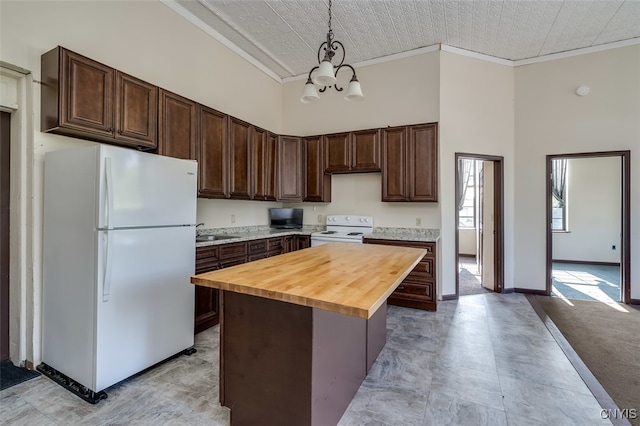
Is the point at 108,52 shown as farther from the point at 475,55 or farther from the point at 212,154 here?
the point at 475,55

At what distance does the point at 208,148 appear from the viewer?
3281mm

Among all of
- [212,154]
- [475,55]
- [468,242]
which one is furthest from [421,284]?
[468,242]

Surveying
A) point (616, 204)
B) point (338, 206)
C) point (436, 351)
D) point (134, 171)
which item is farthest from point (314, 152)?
point (616, 204)

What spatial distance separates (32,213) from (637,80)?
21.9ft

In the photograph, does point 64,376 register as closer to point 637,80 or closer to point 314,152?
point 314,152

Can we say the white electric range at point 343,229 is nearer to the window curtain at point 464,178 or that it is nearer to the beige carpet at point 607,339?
the beige carpet at point 607,339

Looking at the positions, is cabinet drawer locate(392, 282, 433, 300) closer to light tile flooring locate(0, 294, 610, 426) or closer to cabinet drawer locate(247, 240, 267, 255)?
light tile flooring locate(0, 294, 610, 426)

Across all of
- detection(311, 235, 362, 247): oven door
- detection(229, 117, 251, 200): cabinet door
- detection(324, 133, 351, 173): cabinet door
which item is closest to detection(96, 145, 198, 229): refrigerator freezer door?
detection(229, 117, 251, 200): cabinet door

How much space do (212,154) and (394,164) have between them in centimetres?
236

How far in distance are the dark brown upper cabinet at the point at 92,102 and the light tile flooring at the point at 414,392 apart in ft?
6.13

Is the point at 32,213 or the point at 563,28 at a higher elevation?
the point at 563,28

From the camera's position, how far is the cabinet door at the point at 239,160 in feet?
11.8

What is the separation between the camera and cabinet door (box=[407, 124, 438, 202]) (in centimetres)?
389

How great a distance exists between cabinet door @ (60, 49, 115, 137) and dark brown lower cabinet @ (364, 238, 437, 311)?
3.11m
